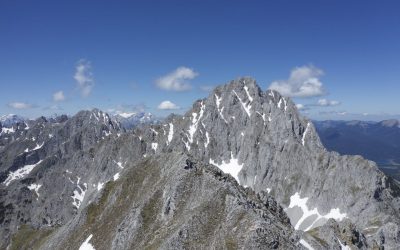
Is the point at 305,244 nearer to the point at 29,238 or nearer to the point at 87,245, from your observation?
the point at 87,245

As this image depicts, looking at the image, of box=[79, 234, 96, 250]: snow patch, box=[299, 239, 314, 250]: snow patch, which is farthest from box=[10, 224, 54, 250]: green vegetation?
box=[299, 239, 314, 250]: snow patch

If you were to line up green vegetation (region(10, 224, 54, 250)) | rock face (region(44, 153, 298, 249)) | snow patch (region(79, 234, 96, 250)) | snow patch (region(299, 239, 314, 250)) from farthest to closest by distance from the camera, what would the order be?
1. green vegetation (region(10, 224, 54, 250))
2. snow patch (region(79, 234, 96, 250))
3. snow patch (region(299, 239, 314, 250))
4. rock face (region(44, 153, 298, 249))

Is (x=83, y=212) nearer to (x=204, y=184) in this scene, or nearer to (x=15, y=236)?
(x=204, y=184)

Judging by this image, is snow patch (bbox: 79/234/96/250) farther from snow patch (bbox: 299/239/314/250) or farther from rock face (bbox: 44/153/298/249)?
snow patch (bbox: 299/239/314/250)

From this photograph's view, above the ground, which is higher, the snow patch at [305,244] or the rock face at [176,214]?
the rock face at [176,214]

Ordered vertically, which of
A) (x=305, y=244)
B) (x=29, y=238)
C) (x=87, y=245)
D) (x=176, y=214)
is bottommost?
(x=29, y=238)

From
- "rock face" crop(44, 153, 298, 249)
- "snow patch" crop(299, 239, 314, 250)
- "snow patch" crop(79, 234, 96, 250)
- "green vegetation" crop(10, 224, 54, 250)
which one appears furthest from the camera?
"green vegetation" crop(10, 224, 54, 250)

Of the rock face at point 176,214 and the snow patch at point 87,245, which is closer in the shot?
the rock face at point 176,214

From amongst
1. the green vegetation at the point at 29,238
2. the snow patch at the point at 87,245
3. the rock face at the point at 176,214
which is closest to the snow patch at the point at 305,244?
the rock face at the point at 176,214

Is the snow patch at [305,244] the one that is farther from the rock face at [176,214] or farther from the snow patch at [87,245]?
the snow patch at [87,245]

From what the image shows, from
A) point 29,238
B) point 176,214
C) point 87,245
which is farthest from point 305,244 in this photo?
point 29,238

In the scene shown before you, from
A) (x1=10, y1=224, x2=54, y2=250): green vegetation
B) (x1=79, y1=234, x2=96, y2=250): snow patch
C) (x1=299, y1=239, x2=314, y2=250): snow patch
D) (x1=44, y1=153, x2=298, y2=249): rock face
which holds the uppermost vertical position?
(x1=44, y1=153, x2=298, y2=249): rock face

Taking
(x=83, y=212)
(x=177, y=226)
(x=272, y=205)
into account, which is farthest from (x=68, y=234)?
(x=272, y=205)
